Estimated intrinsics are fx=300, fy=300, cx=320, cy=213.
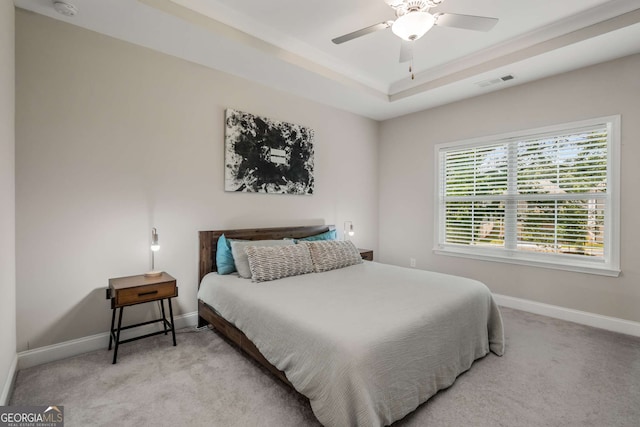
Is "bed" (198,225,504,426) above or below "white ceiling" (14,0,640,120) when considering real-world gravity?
below

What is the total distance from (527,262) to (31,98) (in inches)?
200

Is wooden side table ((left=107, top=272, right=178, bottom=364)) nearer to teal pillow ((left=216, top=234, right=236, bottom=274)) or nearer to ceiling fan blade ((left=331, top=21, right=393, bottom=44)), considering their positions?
teal pillow ((left=216, top=234, right=236, bottom=274))

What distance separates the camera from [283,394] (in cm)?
197

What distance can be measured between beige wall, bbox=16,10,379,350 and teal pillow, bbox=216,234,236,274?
0.87 feet

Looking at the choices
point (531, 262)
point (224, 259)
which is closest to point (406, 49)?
point (224, 259)

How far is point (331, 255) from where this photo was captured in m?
3.29

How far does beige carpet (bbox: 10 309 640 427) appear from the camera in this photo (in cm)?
175

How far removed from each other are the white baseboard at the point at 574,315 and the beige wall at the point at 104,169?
3306 mm

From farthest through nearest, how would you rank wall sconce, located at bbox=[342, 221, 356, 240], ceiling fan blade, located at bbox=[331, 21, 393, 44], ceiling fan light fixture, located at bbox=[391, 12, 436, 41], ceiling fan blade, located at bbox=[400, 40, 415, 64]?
wall sconce, located at bbox=[342, 221, 356, 240] → ceiling fan blade, located at bbox=[400, 40, 415, 64] → ceiling fan blade, located at bbox=[331, 21, 393, 44] → ceiling fan light fixture, located at bbox=[391, 12, 436, 41]

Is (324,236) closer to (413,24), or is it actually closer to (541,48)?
(413,24)

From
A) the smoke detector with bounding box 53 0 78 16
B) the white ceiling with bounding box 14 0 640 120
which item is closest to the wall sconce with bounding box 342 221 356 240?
the white ceiling with bounding box 14 0 640 120

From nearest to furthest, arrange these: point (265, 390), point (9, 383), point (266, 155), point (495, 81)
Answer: point (9, 383) → point (265, 390) → point (495, 81) → point (266, 155)

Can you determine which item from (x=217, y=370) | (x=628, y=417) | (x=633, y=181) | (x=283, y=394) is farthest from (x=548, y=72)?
(x=217, y=370)
